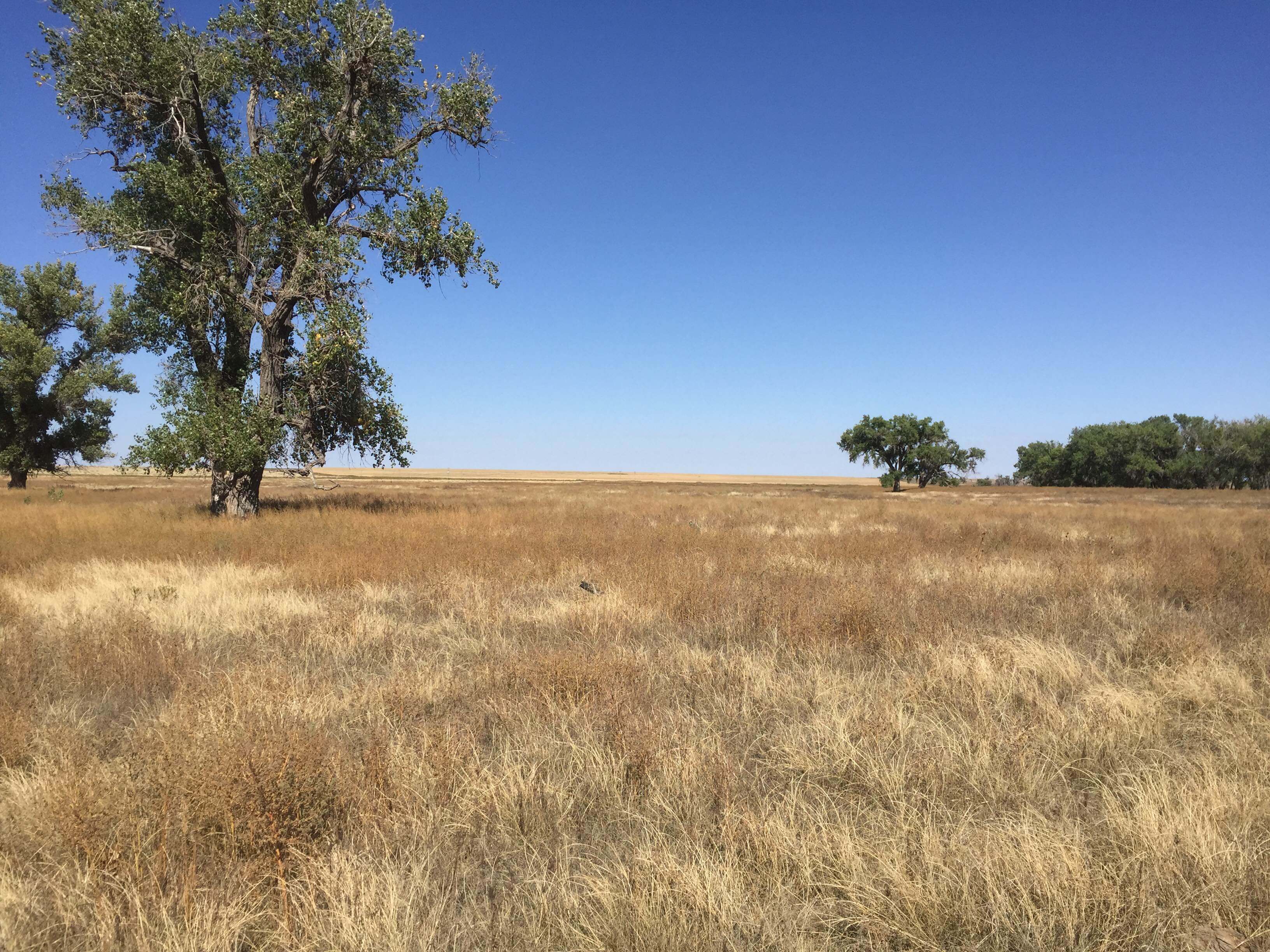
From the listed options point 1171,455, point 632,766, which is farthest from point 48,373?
point 1171,455

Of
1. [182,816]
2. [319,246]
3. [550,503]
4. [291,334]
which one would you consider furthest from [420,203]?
→ [182,816]

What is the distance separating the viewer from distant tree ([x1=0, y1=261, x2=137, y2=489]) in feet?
85.7

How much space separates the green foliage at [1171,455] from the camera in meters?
69.9

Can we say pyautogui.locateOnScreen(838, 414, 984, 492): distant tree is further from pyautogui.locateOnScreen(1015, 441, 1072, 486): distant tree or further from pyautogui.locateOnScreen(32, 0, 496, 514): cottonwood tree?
pyautogui.locateOnScreen(32, 0, 496, 514): cottonwood tree

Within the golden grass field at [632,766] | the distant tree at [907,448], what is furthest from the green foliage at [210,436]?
the distant tree at [907,448]

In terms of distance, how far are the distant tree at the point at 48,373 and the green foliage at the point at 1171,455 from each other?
102 m

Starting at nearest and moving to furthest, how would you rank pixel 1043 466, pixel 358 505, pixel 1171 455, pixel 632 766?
1. pixel 632 766
2. pixel 358 505
3. pixel 1171 455
4. pixel 1043 466

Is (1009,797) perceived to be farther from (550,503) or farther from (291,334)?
(550,503)

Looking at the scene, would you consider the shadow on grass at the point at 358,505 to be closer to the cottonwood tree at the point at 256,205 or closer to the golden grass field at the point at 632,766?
the cottonwood tree at the point at 256,205

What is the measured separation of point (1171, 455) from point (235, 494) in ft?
333

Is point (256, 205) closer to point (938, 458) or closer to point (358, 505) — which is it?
point (358, 505)

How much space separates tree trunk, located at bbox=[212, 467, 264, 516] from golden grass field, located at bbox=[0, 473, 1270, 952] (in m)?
8.96

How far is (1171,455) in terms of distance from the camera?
75.8 meters

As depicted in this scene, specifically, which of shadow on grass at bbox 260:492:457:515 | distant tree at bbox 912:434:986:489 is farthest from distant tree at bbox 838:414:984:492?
shadow on grass at bbox 260:492:457:515
